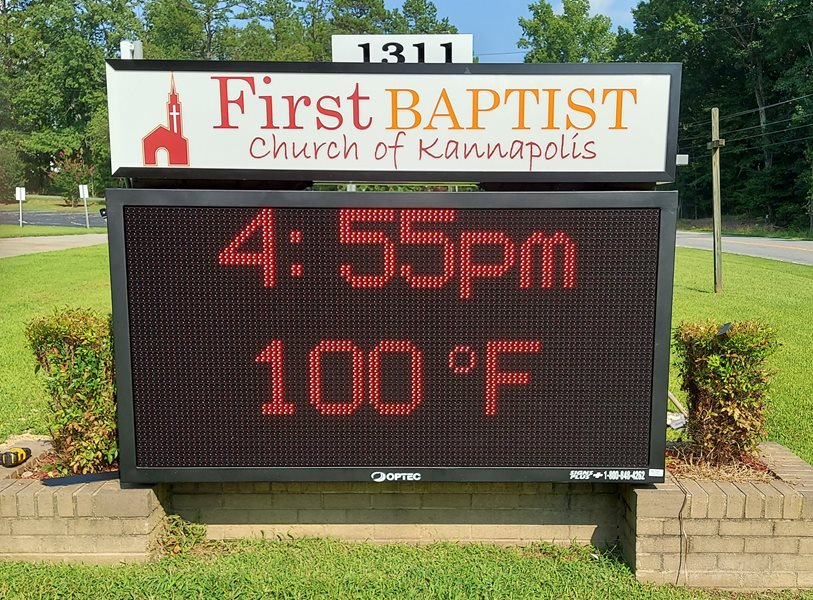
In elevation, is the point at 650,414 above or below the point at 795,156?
below

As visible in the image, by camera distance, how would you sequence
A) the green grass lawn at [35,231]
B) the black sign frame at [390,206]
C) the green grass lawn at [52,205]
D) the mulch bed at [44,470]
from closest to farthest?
the black sign frame at [390,206]
the mulch bed at [44,470]
the green grass lawn at [35,231]
the green grass lawn at [52,205]

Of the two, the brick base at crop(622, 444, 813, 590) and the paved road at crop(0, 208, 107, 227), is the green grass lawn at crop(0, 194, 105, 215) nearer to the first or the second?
the paved road at crop(0, 208, 107, 227)

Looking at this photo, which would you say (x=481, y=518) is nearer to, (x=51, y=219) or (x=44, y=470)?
(x=44, y=470)

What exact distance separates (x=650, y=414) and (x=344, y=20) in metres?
73.5

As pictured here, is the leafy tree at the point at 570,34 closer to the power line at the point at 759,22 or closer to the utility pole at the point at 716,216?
the power line at the point at 759,22

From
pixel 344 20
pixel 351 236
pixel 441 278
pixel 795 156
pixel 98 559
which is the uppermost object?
pixel 344 20

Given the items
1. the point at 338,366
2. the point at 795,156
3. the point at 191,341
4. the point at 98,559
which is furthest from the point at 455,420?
the point at 795,156

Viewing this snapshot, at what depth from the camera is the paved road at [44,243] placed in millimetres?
23109

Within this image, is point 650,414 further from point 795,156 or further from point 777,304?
point 795,156

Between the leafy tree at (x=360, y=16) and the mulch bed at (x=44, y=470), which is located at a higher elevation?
the leafy tree at (x=360, y=16)

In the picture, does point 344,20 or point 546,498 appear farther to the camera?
point 344,20

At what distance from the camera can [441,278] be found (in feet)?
11.0

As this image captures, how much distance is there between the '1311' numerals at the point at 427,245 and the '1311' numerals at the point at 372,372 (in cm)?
31

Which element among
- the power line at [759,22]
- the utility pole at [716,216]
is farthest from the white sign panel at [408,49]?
the power line at [759,22]
